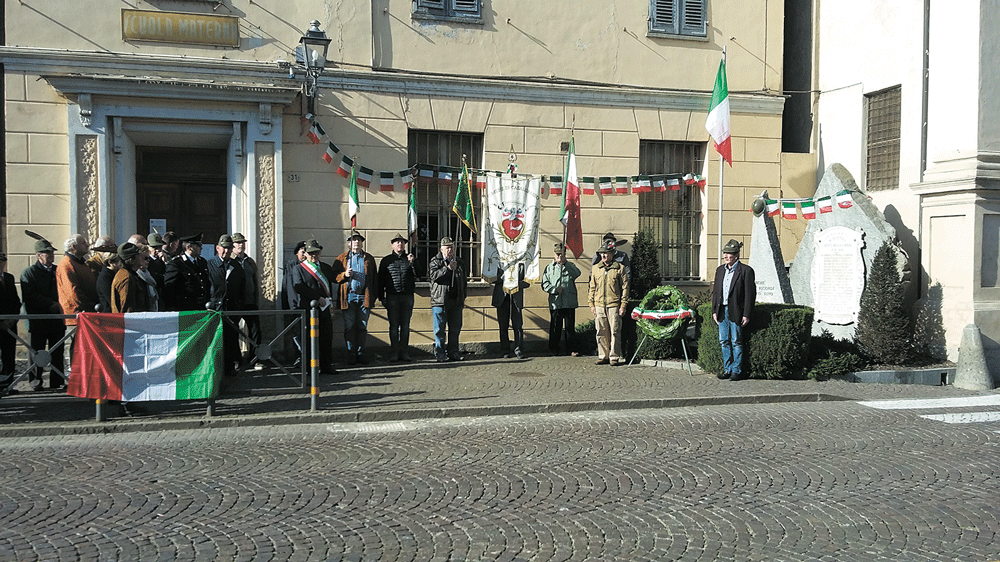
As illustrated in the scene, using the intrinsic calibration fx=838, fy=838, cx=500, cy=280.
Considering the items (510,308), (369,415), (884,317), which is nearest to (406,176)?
(510,308)

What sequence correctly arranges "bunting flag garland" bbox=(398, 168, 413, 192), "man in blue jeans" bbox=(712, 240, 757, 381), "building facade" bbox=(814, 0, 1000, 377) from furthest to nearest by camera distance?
"bunting flag garland" bbox=(398, 168, 413, 192) < "building facade" bbox=(814, 0, 1000, 377) < "man in blue jeans" bbox=(712, 240, 757, 381)

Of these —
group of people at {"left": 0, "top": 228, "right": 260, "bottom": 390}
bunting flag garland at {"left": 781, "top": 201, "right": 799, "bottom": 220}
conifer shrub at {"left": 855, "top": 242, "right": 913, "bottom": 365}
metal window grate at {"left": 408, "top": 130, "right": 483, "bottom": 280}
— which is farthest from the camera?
bunting flag garland at {"left": 781, "top": 201, "right": 799, "bottom": 220}

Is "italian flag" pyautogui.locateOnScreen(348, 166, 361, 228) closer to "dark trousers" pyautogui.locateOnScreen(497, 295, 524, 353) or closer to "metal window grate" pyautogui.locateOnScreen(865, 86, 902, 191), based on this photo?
"dark trousers" pyautogui.locateOnScreen(497, 295, 524, 353)

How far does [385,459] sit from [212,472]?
1.37 metres

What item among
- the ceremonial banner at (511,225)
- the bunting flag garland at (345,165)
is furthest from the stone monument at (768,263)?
the bunting flag garland at (345,165)

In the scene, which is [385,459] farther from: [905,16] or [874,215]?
[905,16]

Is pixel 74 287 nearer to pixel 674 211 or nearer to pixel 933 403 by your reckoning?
pixel 933 403

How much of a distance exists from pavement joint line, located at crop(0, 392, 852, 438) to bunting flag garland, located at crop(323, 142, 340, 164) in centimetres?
553

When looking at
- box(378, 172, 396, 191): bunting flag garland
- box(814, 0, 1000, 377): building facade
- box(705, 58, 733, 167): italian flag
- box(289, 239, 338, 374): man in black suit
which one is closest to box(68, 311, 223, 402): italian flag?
box(289, 239, 338, 374): man in black suit

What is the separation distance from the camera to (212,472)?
259 inches

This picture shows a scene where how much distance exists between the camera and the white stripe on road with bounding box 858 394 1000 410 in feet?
31.3

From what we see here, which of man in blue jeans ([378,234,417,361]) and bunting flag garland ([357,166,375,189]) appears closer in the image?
man in blue jeans ([378,234,417,361])

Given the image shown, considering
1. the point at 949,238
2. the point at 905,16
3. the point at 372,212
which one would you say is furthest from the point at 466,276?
the point at 905,16

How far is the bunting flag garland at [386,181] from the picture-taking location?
1359 cm
